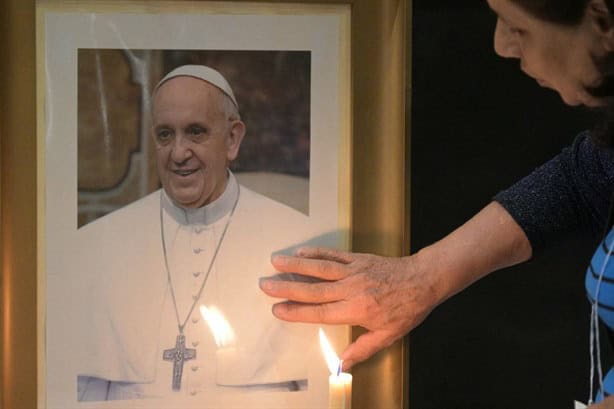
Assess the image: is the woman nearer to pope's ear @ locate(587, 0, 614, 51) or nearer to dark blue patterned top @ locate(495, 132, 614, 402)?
dark blue patterned top @ locate(495, 132, 614, 402)

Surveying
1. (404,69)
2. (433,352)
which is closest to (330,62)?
(404,69)

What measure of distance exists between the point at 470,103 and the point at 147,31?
1.30ft

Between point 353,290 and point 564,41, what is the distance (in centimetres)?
37

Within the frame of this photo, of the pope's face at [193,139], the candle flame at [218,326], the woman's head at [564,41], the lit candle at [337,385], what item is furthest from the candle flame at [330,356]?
the woman's head at [564,41]

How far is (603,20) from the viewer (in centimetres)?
73

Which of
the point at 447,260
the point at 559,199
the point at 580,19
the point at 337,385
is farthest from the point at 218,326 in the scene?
the point at 580,19

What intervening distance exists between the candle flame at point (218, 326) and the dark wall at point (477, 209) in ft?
0.77

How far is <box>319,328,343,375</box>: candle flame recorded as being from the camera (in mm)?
924

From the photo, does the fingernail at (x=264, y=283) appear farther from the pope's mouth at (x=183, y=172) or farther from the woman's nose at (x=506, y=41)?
the woman's nose at (x=506, y=41)

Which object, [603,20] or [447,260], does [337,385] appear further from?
[603,20]

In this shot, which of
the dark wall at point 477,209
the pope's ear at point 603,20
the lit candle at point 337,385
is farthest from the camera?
the dark wall at point 477,209

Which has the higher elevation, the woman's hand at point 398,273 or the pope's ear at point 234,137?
the pope's ear at point 234,137

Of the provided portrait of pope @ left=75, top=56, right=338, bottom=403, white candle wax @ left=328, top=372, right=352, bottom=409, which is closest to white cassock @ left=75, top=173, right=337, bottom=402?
portrait of pope @ left=75, top=56, right=338, bottom=403

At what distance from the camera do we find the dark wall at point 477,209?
103cm
